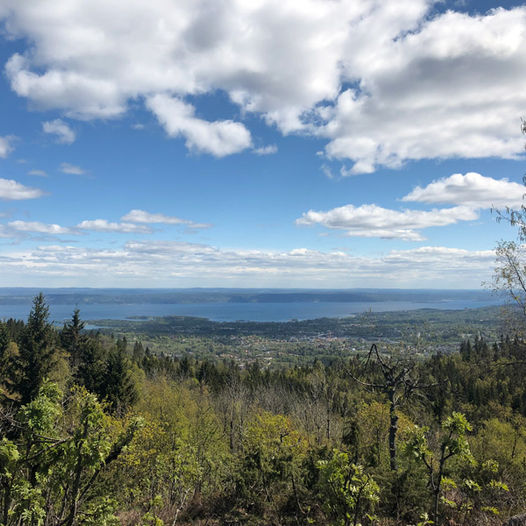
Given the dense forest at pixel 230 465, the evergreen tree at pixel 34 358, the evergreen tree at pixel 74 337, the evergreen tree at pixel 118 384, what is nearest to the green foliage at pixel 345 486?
the dense forest at pixel 230 465

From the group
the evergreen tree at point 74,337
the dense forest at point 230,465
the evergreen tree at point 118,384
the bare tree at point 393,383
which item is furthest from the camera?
the evergreen tree at point 74,337

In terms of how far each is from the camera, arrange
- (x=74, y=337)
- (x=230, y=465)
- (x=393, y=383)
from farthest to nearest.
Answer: (x=74, y=337) → (x=393, y=383) → (x=230, y=465)

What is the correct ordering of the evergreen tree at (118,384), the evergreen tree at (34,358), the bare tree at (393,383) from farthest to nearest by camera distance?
the evergreen tree at (118,384), the evergreen tree at (34,358), the bare tree at (393,383)

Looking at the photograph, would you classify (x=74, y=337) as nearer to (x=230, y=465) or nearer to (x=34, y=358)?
(x=34, y=358)

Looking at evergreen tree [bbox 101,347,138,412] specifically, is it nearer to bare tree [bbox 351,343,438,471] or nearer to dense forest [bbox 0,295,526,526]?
dense forest [bbox 0,295,526,526]

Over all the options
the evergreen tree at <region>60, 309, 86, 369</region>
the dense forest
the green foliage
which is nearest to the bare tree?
the dense forest

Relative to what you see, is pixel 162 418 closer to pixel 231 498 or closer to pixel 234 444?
pixel 231 498

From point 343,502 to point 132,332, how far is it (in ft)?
618

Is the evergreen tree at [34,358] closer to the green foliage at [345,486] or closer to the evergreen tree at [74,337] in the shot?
the evergreen tree at [74,337]

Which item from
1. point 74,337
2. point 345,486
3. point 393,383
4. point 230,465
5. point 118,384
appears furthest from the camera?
point 74,337

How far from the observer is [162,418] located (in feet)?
68.5

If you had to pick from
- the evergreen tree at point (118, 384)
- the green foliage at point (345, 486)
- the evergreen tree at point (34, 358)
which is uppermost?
the green foliage at point (345, 486)

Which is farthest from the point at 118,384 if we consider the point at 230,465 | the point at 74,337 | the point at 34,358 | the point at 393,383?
the point at 393,383

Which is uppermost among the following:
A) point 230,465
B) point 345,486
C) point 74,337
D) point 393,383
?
point 345,486
